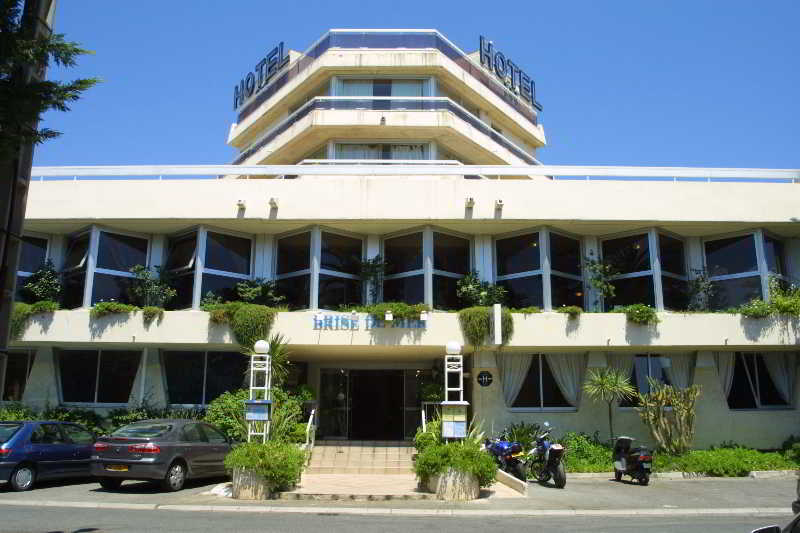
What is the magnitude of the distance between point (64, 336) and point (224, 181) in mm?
6183

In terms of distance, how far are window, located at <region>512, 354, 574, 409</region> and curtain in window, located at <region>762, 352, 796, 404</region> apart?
6138mm

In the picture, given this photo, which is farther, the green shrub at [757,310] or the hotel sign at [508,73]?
the hotel sign at [508,73]

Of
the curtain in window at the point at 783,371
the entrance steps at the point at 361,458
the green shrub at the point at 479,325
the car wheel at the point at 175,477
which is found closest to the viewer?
the car wheel at the point at 175,477

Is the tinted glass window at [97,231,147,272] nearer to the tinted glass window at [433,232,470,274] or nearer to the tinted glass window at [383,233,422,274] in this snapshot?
the tinted glass window at [383,233,422,274]

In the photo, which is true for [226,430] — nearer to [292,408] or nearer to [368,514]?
[292,408]

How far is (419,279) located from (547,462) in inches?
272

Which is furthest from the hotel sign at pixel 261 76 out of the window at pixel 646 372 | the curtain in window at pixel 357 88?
the window at pixel 646 372

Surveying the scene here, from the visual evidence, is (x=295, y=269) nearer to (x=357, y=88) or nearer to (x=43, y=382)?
(x=43, y=382)

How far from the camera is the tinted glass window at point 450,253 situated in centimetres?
2023

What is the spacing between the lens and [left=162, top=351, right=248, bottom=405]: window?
66.7ft

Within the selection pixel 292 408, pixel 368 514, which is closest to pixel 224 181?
pixel 292 408

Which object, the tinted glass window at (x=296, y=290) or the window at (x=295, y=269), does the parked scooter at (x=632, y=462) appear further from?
the tinted glass window at (x=296, y=290)

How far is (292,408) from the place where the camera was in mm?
18016

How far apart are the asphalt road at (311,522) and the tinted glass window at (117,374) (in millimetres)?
9745
